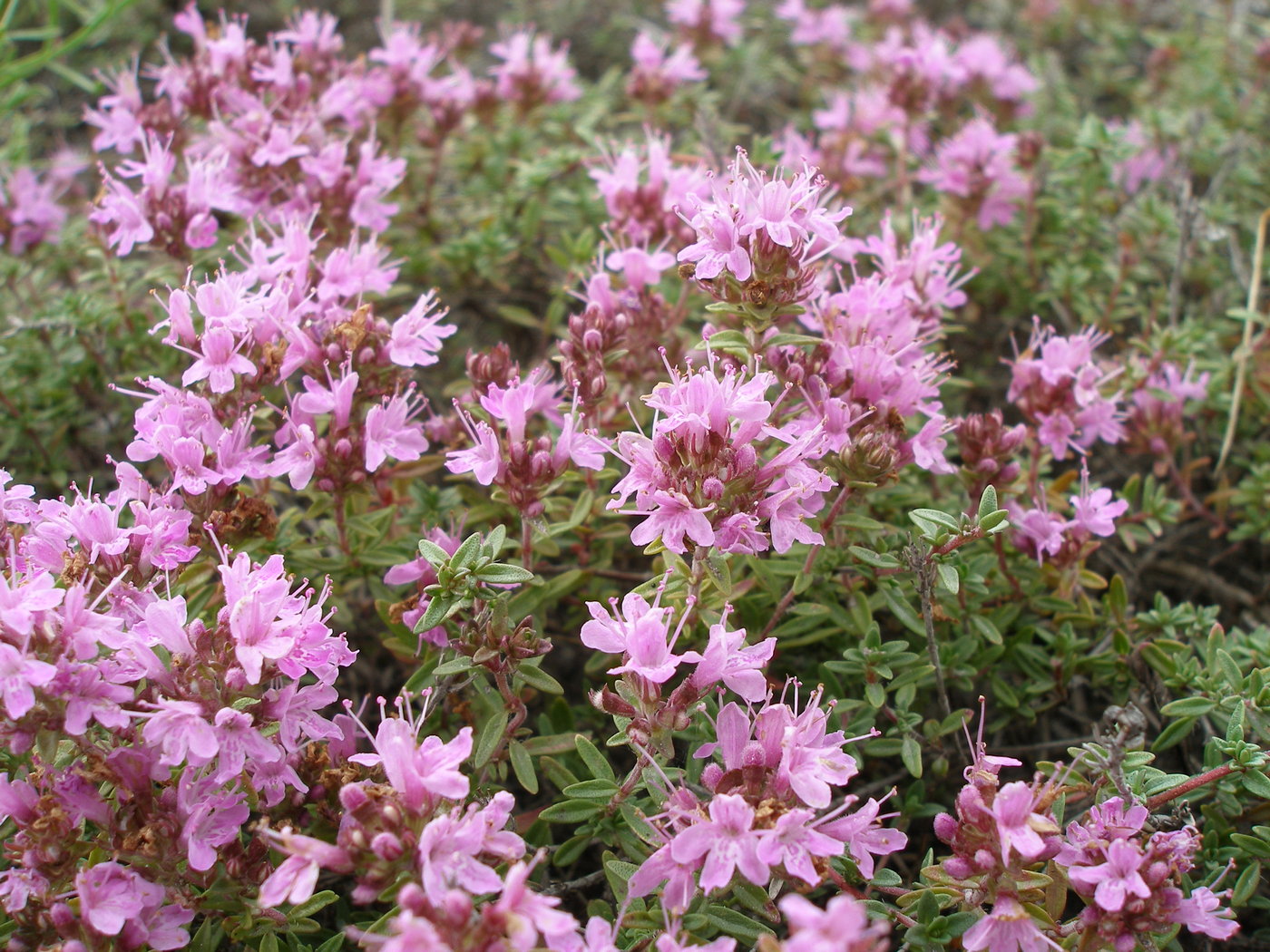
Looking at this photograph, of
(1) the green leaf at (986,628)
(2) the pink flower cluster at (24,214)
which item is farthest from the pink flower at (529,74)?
(1) the green leaf at (986,628)

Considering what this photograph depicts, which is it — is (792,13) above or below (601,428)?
above

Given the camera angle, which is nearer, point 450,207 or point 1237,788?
point 1237,788

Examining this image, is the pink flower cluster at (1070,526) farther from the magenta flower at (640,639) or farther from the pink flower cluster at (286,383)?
the pink flower cluster at (286,383)

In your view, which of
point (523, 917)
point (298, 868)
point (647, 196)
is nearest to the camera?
point (523, 917)

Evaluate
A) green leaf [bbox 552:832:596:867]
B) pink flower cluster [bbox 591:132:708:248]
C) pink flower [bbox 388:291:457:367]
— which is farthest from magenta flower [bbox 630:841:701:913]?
pink flower cluster [bbox 591:132:708:248]

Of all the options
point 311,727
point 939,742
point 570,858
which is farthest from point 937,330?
point 311,727

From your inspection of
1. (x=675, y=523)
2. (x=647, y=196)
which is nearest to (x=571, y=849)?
(x=675, y=523)

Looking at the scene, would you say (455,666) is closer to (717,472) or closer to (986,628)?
(717,472)

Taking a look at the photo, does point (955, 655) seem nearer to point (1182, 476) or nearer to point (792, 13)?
point (1182, 476)
